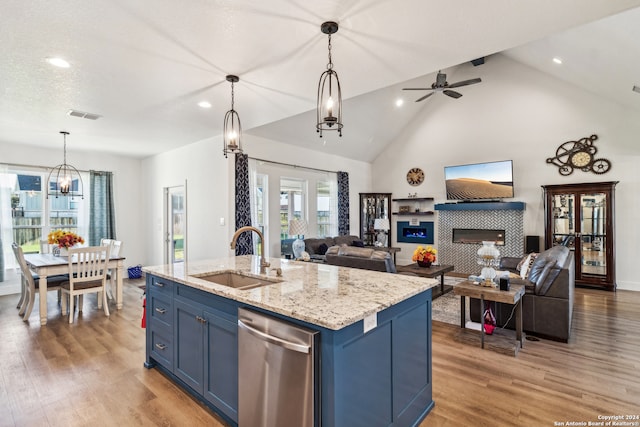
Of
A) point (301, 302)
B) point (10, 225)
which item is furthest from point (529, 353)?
point (10, 225)

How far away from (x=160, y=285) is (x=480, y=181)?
6814 millimetres

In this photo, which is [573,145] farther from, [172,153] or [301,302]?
[172,153]

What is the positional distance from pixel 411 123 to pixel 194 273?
728 cm

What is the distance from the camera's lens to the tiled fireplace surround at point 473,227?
680 centimetres

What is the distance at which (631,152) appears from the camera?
564 centimetres

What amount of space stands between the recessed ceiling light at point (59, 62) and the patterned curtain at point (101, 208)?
446 centimetres

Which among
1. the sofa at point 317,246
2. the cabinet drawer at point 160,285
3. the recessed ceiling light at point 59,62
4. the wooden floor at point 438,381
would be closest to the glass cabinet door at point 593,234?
the wooden floor at point 438,381

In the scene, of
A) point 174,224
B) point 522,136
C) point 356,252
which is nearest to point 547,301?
point 356,252

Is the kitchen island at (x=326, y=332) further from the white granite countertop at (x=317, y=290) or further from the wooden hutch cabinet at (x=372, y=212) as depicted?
the wooden hutch cabinet at (x=372, y=212)

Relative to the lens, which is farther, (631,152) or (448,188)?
(448,188)

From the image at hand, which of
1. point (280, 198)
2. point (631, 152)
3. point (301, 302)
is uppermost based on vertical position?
point (631, 152)

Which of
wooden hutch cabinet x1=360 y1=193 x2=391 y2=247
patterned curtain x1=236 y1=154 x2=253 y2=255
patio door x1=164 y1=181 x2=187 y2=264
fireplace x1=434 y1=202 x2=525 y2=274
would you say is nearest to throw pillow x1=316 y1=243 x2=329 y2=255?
patterned curtain x1=236 y1=154 x2=253 y2=255

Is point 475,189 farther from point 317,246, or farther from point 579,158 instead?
point 317,246

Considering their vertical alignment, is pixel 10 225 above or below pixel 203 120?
below
